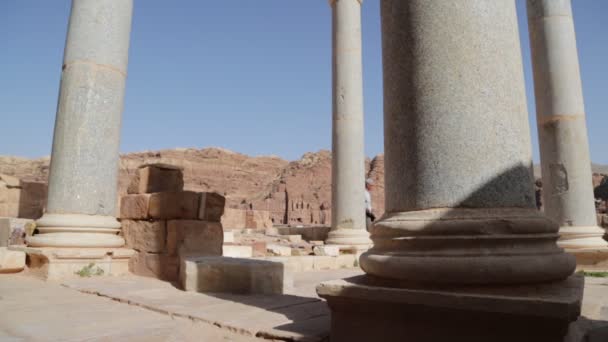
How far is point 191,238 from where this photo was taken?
5.81 meters

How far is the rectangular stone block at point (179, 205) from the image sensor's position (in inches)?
230

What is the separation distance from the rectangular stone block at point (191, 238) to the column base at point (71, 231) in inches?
39.3

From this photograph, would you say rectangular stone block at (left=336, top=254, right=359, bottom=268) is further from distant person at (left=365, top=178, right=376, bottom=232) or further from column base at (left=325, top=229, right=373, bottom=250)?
distant person at (left=365, top=178, right=376, bottom=232)

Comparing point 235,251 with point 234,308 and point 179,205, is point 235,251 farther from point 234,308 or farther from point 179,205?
point 234,308

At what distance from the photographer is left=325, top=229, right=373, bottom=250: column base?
9391 mm

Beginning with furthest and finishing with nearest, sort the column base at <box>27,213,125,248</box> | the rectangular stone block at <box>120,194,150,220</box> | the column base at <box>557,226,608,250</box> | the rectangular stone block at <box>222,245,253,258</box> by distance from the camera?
1. the rectangular stone block at <box>222,245,253,258</box>
2. the column base at <box>557,226,608,250</box>
3. the rectangular stone block at <box>120,194,150,220</box>
4. the column base at <box>27,213,125,248</box>

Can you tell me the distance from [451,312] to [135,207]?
5.61m

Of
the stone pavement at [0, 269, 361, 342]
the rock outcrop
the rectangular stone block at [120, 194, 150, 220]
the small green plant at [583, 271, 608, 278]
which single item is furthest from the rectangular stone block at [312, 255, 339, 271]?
the rock outcrop

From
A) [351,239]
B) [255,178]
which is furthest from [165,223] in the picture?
[255,178]

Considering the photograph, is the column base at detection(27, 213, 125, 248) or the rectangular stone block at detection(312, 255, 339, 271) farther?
the rectangular stone block at detection(312, 255, 339, 271)

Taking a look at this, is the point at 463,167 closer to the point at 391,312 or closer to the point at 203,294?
the point at 391,312

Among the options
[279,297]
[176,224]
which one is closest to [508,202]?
[279,297]

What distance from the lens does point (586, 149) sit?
7426 millimetres

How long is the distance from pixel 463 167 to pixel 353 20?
871cm
